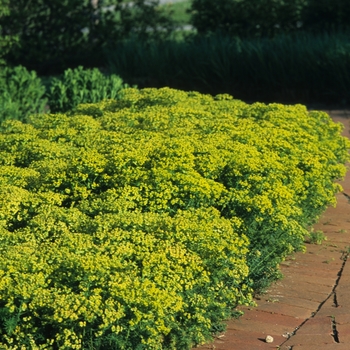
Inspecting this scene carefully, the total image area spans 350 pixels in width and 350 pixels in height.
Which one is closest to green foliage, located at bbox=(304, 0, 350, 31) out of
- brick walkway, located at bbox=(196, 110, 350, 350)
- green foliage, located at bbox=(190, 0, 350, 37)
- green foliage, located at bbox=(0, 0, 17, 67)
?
green foliage, located at bbox=(190, 0, 350, 37)

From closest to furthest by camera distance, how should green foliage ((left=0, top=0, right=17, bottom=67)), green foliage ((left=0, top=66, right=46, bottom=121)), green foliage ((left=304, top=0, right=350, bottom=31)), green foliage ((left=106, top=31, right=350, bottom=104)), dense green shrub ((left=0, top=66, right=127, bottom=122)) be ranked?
dense green shrub ((left=0, top=66, right=127, bottom=122)) < green foliage ((left=0, top=66, right=46, bottom=121)) < green foliage ((left=106, top=31, right=350, bottom=104)) < green foliage ((left=0, top=0, right=17, bottom=67)) < green foliage ((left=304, top=0, right=350, bottom=31))

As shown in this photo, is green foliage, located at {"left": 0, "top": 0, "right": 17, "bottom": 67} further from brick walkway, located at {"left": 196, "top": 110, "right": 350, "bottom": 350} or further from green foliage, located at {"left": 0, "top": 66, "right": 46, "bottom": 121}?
brick walkway, located at {"left": 196, "top": 110, "right": 350, "bottom": 350}

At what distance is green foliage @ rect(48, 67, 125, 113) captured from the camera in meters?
7.76

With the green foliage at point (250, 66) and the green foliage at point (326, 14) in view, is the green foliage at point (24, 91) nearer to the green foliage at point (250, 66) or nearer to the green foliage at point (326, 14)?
the green foliage at point (250, 66)

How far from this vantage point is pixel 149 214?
4.11 m

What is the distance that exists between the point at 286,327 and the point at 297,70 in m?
5.55

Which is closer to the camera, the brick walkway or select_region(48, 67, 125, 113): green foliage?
the brick walkway

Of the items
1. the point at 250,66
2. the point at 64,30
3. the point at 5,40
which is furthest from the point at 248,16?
the point at 5,40

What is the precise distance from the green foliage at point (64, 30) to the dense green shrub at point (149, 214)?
18.0ft

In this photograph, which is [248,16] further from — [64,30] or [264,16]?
[64,30]

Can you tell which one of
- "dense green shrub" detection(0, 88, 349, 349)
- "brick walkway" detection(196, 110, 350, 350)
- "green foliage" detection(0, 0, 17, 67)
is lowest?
"brick walkway" detection(196, 110, 350, 350)

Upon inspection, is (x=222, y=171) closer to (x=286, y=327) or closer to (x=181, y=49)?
(x=286, y=327)

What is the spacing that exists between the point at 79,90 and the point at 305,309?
4.00m

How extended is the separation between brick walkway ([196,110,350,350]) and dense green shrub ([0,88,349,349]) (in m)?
0.15
